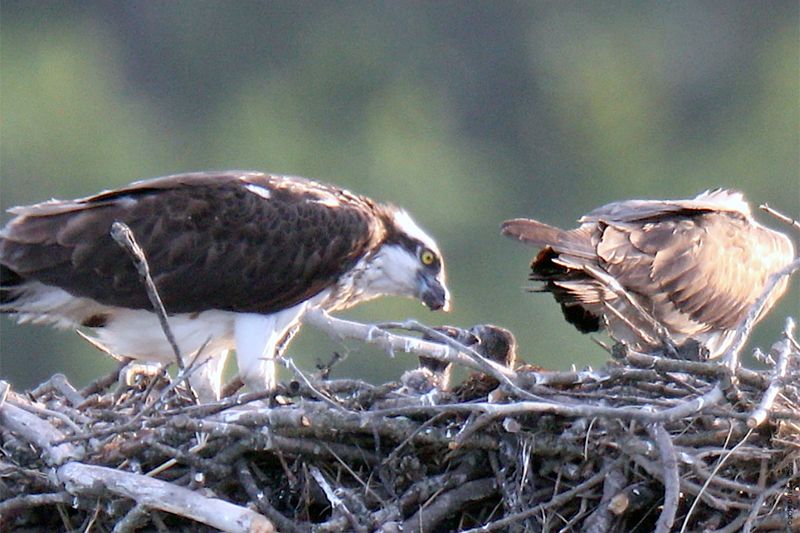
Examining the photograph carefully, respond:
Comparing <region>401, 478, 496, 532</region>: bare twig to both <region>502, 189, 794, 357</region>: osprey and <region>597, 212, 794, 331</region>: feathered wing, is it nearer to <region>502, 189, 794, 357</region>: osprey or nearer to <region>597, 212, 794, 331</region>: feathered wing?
<region>502, 189, 794, 357</region>: osprey

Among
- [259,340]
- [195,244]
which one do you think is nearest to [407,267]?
[259,340]

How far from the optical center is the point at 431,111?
92.0ft

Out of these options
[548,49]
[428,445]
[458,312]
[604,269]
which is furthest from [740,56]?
[428,445]

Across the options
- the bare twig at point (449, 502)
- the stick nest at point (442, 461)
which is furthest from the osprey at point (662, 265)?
the bare twig at point (449, 502)

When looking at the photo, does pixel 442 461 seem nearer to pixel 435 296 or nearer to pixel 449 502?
pixel 449 502

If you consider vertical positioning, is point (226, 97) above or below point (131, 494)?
below

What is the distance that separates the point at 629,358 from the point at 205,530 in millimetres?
1367

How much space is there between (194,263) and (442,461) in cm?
214

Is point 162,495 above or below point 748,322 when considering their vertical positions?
below

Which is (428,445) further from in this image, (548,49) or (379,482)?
(548,49)

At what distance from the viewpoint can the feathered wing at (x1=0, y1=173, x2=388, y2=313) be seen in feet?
24.9

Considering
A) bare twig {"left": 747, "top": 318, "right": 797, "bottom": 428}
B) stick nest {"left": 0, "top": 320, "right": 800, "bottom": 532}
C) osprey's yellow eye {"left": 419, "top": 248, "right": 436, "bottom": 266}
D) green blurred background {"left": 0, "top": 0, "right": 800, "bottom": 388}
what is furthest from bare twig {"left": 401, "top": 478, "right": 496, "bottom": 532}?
green blurred background {"left": 0, "top": 0, "right": 800, "bottom": 388}

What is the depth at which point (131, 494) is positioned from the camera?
561cm

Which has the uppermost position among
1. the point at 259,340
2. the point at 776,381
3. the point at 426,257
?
the point at 776,381
